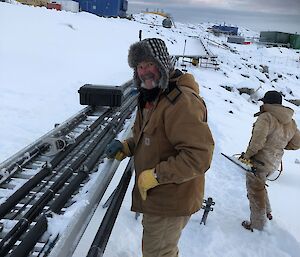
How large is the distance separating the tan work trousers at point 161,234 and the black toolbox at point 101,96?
348cm

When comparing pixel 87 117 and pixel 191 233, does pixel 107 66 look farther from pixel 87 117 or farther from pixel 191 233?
pixel 191 233

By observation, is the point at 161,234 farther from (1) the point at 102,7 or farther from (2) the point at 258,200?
(1) the point at 102,7

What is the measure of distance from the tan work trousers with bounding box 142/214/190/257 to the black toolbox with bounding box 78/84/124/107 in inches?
137

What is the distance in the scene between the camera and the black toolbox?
5.93 m

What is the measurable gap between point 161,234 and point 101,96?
3668 millimetres

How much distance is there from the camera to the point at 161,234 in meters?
2.72

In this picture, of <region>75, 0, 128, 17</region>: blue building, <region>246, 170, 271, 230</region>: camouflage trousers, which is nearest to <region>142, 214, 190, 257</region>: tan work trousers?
<region>246, 170, 271, 230</region>: camouflage trousers

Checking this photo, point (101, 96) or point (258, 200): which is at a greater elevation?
point (101, 96)

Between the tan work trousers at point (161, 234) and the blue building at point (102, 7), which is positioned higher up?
the blue building at point (102, 7)

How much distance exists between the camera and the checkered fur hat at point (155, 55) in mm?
2439

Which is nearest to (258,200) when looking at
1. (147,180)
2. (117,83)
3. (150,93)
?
(147,180)

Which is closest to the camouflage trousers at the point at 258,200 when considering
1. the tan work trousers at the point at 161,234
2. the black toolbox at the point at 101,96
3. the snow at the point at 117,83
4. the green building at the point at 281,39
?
the snow at the point at 117,83

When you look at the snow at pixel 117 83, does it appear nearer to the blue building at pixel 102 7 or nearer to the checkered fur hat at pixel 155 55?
the checkered fur hat at pixel 155 55

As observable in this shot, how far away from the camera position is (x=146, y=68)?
251 cm
